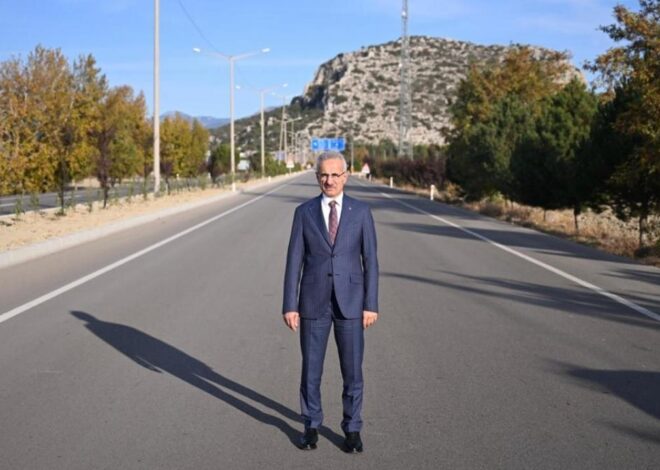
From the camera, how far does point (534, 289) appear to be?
13023mm

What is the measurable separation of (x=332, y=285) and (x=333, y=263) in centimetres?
14

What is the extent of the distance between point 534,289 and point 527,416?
22.8 ft

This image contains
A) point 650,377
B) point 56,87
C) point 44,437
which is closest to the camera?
point 44,437

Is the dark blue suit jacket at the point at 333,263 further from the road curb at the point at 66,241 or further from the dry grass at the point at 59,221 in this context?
the dry grass at the point at 59,221

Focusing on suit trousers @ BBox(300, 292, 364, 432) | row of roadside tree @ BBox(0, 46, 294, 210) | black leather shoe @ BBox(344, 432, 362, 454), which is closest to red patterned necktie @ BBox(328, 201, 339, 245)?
suit trousers @ BBox(300, 292, 364, 432)

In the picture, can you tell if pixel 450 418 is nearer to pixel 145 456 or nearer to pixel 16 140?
pixel 145 456

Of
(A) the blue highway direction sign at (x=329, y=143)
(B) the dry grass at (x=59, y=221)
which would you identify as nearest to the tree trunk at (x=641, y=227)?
(B) the dry grass at (x=59, y=221)

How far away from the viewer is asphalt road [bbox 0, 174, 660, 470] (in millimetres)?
5555

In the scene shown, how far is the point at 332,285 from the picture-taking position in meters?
5.52

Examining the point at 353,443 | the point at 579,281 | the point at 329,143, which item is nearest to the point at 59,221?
the point at 579,281

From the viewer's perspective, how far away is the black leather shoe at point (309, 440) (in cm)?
557

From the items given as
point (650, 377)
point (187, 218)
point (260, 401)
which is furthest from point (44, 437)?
point (187, 218)

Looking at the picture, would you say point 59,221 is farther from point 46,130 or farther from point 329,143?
point 329,143

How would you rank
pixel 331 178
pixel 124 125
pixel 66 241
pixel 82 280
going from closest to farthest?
pixel 331 178, pixel 82 280, pixel 66 241, pixel 124 125
